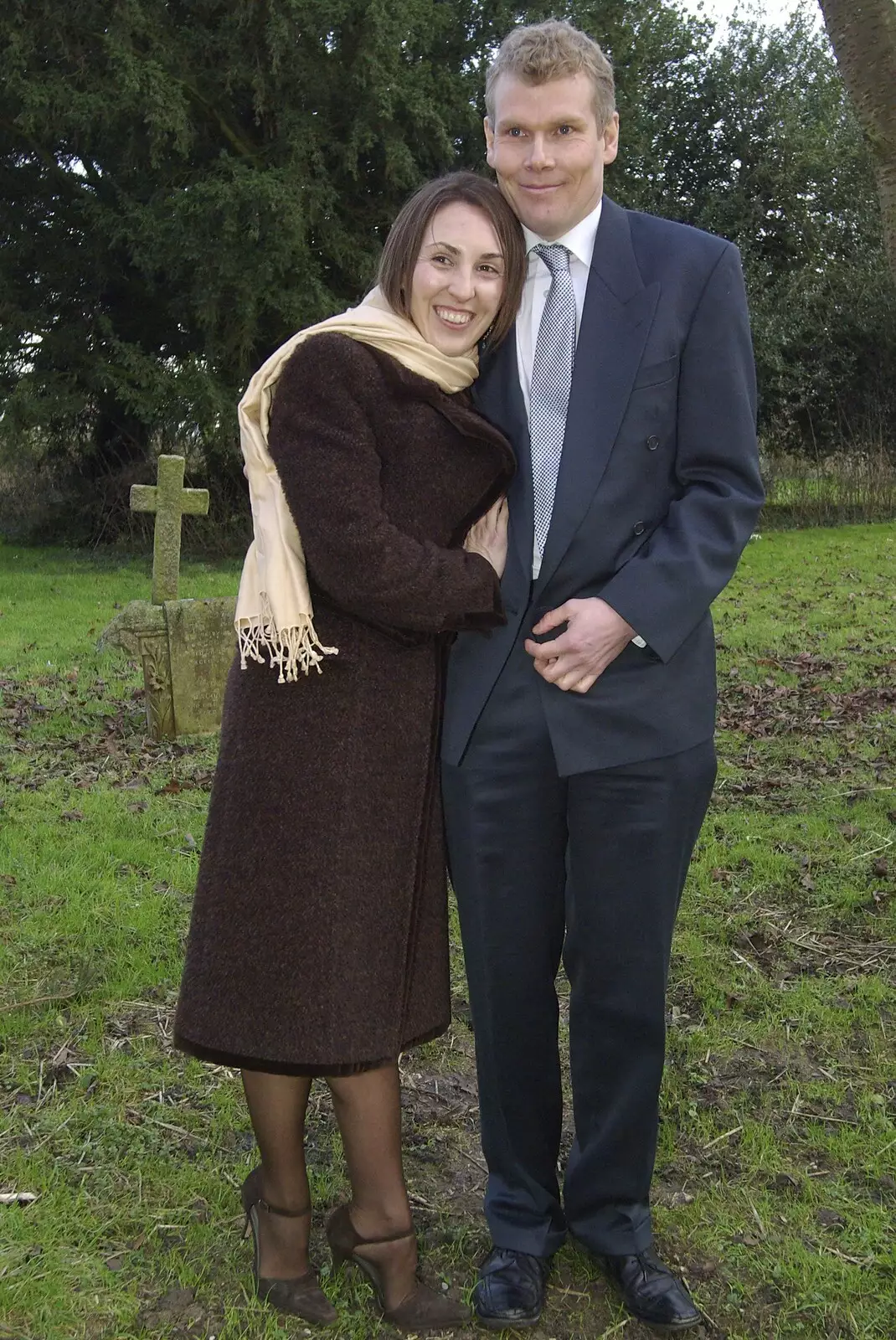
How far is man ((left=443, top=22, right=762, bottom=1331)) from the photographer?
2.47m

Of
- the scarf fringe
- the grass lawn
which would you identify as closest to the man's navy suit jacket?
the scarf fringe

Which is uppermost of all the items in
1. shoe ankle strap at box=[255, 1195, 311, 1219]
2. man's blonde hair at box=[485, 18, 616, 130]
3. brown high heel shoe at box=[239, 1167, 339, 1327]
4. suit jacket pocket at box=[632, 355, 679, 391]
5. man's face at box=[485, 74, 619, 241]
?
man's blonde hair at box=[485, 18, 616, 130]

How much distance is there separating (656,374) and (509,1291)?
6.55ft

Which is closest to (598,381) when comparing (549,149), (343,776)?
(549,149)

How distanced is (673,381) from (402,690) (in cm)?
85

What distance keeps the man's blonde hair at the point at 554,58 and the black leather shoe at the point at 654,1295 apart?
2.44m

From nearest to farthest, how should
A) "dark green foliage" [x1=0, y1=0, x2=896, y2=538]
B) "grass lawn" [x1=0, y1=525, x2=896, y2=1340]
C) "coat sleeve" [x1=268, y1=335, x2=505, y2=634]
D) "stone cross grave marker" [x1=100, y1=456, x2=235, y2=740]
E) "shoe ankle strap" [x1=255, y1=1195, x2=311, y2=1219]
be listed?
"coat sleeve" [x1=268, y1=335, x2=505, y2=634] → "shoe ankle strap" [x1=255, y1=1195, x2=311, y2=1219] → "grass lawn" [x1=0, y1=525, x2=896, y2=1340] → "stone cross grave marker" [x1=100, y1=456, x2=235, y2=740] → "dark green foliage" [x1=0, y1=0, x2=896, y2=538]

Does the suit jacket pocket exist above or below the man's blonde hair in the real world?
below

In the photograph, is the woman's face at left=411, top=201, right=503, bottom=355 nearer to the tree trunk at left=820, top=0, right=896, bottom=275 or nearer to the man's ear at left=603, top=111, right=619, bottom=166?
the man's ear at left=603, top=111, right=619, bottom=166

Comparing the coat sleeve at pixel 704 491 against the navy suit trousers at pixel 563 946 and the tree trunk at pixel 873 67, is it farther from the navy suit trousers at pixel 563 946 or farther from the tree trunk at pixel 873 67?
the tree trunk at pixel 873 67

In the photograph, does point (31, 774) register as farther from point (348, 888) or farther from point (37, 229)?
point (37, 229)

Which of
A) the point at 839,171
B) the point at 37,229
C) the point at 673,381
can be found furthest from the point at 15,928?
the point at 839,171

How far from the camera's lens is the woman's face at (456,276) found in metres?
2.49

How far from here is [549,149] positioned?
246 centimetres
